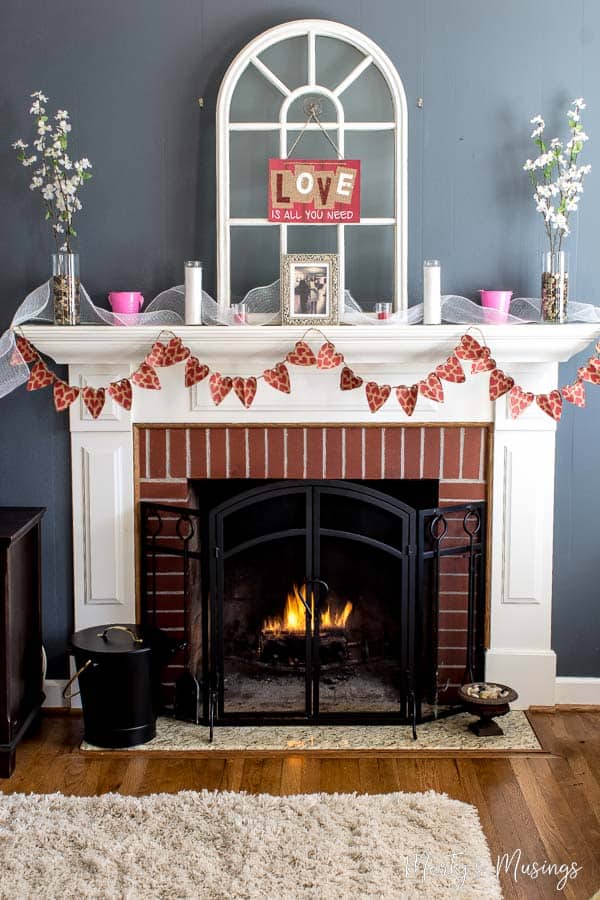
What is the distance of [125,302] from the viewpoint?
122 inches

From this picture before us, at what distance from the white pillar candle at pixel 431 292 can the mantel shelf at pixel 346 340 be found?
62 mm

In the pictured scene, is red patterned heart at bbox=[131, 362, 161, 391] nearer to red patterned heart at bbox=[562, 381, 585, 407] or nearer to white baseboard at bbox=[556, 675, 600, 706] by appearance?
red patterned heart at bbox=[562, 381, 585, 407]

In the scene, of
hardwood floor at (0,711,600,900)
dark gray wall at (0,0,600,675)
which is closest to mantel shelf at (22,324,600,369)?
dark gray wall at (0,0,600,675)

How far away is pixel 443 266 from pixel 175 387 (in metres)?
0.93

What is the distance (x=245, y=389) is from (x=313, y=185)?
658 millimetres

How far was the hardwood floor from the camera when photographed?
2582 millimetres

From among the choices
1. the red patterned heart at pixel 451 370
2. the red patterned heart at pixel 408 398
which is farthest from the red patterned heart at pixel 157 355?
the red patterned heart at pixel 451 370

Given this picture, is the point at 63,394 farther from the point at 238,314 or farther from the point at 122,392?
the point at 238,314

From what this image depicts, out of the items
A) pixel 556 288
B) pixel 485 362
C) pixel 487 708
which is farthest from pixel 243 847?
pixel 556 288

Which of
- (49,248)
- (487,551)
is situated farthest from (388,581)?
(49,248)

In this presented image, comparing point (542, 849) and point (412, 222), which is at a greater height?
point (412, 222)

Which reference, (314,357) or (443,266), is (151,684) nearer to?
(314,357)

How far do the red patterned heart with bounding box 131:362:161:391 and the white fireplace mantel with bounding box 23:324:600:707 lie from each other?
0.18 feet

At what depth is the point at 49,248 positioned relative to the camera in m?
3.19
